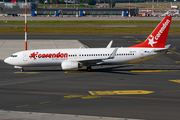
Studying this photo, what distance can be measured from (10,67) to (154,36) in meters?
24.3

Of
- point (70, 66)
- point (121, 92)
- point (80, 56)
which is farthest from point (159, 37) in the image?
point (121, 92)

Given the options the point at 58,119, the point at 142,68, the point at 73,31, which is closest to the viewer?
the point at 58,119

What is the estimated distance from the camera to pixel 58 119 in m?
22.0

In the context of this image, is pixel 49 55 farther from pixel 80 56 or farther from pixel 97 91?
pixel 97 91

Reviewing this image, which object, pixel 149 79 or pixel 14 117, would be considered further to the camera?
pixel 149 79

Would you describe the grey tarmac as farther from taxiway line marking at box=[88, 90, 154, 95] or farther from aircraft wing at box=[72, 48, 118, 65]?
aircraft wing at box=[72, 48, 118, 65]

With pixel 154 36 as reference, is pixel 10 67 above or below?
below

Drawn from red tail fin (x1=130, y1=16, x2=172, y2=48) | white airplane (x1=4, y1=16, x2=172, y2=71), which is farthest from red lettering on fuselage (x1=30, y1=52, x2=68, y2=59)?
red tail fin (x1=130, y1=16, x2=172, y2=48)

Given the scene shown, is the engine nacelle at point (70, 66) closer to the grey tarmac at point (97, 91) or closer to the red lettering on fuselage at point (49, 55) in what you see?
the grey tarmac at point (97, 91)

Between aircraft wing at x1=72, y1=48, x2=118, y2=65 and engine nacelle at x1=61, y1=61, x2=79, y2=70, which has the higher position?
aircraft wing at x1=72, y1=48, x2=118, y2=65

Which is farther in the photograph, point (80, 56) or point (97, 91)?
point (80, 56)

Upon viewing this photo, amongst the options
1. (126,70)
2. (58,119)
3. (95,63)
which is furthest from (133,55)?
(58,119)

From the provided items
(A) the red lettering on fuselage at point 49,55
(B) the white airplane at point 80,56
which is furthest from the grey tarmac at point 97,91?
(A) the red lettering on fuselage at point 49,55

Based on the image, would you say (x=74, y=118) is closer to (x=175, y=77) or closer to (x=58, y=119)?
(x=58, y=119)
